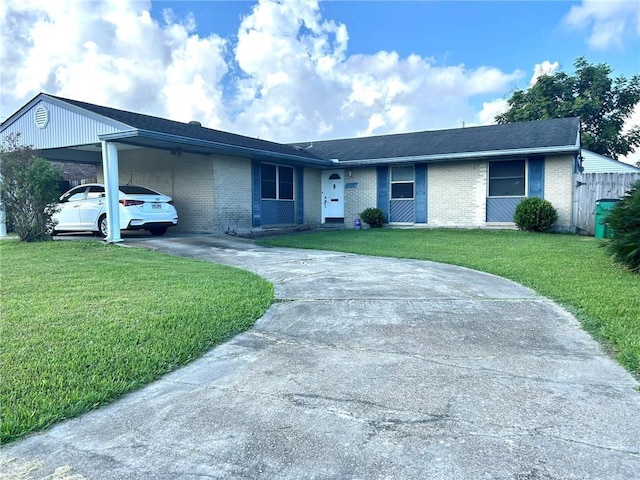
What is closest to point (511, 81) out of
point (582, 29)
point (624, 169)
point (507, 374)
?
point (624, 169)

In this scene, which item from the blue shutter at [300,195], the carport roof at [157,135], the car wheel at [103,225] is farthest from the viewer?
the blue shutter at [300,195]

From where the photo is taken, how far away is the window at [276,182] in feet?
51.3

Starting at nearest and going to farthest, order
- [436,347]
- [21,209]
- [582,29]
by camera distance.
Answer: [436,347], [21,209], [582,29]

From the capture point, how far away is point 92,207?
12219 millimetres

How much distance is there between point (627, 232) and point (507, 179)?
28.8 feet

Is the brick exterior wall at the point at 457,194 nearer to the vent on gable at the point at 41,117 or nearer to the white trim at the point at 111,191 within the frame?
the white trim at the point at 111,191

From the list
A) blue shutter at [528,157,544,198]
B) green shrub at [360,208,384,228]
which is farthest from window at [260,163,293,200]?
blue shutter at [528,157,544,198]

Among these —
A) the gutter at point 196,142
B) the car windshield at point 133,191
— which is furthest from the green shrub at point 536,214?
the car windshield at point 133,191

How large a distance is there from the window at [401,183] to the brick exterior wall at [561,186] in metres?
4.69

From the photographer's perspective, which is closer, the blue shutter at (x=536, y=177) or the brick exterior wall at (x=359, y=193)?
the blue shutter at (x=536, y=177)

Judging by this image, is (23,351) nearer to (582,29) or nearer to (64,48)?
(64,48)

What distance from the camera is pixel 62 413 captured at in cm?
263

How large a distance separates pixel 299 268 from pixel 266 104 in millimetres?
15814

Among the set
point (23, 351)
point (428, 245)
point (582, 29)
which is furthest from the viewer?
point (582, 29)
